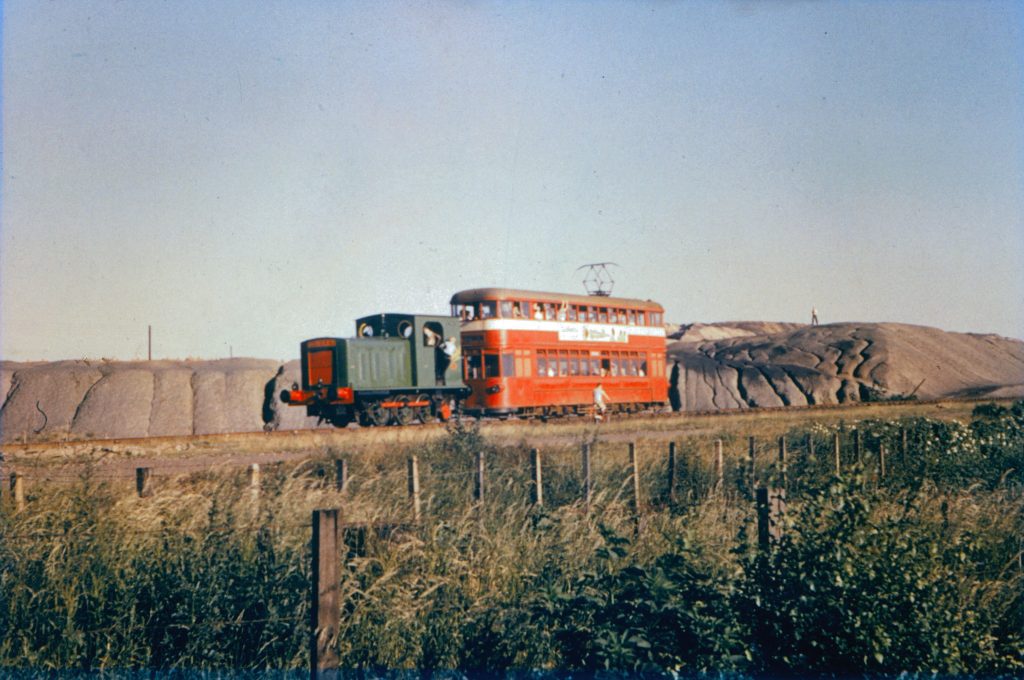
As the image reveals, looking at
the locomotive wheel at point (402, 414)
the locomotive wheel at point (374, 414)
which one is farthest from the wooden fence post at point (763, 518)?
the locomotive wheel at point (402, 414)

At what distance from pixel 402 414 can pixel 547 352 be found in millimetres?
4895

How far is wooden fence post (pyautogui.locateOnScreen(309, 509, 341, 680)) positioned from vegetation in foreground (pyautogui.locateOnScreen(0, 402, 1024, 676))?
133 cm

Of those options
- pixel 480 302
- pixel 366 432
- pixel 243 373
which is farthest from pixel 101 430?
pixel 480 302

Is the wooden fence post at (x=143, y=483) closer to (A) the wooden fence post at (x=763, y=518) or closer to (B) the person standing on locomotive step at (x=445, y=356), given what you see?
(A) the wooden fence post at (x=763, y=518)

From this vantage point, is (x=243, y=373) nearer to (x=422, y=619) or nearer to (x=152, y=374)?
(x=152, y=374)

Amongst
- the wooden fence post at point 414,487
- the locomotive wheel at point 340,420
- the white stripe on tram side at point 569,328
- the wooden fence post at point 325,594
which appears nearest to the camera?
the wooden fence post at point 325,594

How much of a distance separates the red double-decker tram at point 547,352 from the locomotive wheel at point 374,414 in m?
2.90

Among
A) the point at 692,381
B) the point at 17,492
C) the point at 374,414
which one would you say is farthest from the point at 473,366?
the point at 17,492

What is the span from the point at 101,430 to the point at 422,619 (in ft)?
60.3

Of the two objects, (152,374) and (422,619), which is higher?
(152,374)

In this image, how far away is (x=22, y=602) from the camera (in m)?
6.71

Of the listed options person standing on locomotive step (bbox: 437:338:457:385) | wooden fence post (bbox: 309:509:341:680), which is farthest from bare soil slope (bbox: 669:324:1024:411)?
wooden fence post (bbox: 309:509:341:680)

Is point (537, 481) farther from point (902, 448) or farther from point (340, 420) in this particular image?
point (340, 420)

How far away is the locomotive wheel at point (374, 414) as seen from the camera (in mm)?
22203
